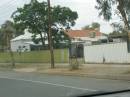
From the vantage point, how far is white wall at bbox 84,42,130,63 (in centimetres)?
3362

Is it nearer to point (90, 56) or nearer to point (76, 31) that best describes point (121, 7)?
point (90, 56)

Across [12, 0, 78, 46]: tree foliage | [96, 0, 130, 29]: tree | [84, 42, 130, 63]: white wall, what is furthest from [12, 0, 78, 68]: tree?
[96, 0, 130, 29]: tree

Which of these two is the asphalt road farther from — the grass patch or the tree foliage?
the tree foliage

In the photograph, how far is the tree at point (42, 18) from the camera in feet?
195

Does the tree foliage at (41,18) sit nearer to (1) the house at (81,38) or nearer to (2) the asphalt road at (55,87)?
(1) the house at (81,38)

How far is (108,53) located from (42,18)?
82.4ft

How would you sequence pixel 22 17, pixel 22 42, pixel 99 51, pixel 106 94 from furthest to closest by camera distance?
pixel 22 42, pixel 22 17, pixel 99 51, pixel 106 94

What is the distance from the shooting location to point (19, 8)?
60.4 metres

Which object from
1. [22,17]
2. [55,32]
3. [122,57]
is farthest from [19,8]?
[122,57]

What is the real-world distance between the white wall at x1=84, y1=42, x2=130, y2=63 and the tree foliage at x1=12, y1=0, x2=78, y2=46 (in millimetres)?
20157

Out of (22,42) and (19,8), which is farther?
(22,42)

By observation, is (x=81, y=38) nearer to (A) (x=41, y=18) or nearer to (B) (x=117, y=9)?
(A) (x=41, y=18)

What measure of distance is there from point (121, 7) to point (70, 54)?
1926 centimetres

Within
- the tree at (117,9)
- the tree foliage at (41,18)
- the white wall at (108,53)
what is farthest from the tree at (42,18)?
the tree at (117,9)
